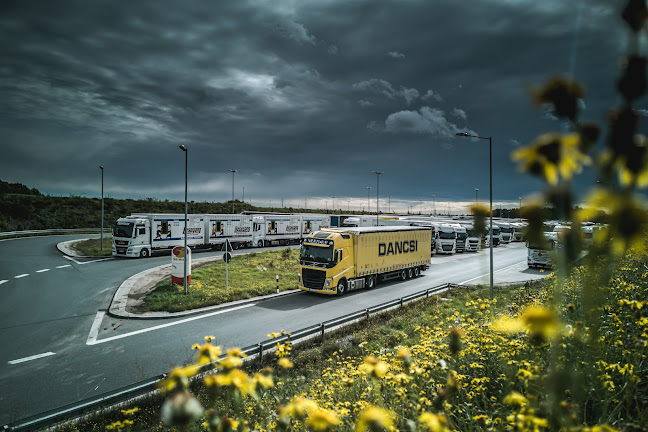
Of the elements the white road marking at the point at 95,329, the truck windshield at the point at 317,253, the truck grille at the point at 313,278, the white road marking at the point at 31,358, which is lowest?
the white road marking at the point at 31,358

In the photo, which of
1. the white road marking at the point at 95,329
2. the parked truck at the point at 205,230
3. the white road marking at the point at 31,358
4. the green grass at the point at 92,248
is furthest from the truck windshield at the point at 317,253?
the green grass at the point at 92,248

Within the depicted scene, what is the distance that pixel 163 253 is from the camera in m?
32.6

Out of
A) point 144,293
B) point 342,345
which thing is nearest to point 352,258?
point 342,345

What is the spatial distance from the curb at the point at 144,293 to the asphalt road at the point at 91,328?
400mm

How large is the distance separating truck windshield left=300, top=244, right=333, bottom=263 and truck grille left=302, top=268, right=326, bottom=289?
0.63 meters

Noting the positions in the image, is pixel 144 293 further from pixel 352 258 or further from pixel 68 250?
pixel 68 250

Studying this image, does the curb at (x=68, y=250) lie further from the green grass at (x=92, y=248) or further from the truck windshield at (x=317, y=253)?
the truck windshield at (x=317, y=253)

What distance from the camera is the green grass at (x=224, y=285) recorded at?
15820 millimetres

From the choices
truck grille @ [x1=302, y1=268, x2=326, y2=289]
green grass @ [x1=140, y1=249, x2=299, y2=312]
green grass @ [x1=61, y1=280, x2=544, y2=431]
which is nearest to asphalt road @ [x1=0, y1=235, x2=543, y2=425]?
truck grille @ [x1=302, y1=268, x2=326, y2=289]

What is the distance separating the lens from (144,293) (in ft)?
58.1

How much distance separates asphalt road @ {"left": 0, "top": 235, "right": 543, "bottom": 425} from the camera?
883 cm

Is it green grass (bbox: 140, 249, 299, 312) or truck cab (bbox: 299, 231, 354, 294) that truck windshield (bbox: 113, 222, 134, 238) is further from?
truck cab (bbox: 299, 231, 354, 294)

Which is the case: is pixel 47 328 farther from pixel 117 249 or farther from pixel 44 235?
pixel 44 235

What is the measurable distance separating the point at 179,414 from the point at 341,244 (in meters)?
17.1
